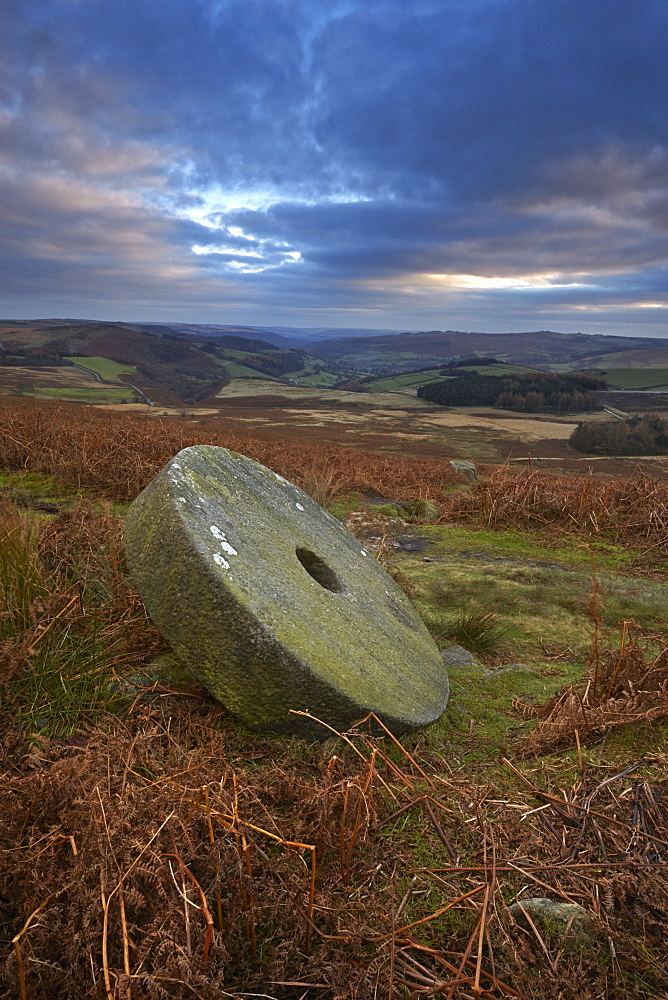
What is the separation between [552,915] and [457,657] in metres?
3.22

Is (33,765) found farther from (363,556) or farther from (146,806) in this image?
(363,556)

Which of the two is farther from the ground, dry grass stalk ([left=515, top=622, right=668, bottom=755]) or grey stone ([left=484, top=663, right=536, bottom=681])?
dry grass stalk ([left=515, top=622, right=668, bottom=755])

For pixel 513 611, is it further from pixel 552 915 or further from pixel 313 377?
pixel 313 377

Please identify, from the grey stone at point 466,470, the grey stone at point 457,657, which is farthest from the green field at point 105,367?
the grey stone at point 457,657

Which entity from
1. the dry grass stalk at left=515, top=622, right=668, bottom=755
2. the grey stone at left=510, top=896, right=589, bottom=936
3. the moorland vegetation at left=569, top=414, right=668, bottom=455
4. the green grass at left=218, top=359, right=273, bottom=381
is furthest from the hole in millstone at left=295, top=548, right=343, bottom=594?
the green grass at left=218, top=359, right=273, bottom=381

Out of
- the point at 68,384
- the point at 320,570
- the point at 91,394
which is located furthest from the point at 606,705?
the point at 68,384

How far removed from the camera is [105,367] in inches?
4188

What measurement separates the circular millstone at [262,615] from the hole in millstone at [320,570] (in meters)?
0.01

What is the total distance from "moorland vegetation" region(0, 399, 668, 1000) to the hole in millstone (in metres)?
1.26

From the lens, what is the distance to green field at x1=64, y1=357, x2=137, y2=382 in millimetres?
97000

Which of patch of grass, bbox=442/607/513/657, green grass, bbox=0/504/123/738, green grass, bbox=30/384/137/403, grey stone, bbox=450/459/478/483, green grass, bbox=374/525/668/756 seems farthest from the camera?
green grass, bbox=30/384/137/403

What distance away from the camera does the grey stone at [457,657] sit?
5.02 m

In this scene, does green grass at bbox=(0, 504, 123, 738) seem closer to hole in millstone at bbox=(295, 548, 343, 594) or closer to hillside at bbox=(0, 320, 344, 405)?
hole in millstone at bbox=(295, 548, 343, 594)

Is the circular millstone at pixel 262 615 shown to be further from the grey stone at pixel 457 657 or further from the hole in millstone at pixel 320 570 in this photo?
the grey stone at pixel 457 657
